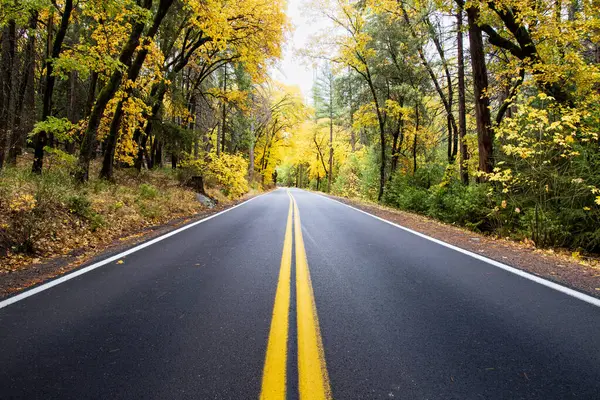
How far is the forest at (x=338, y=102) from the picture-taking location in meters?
6.83

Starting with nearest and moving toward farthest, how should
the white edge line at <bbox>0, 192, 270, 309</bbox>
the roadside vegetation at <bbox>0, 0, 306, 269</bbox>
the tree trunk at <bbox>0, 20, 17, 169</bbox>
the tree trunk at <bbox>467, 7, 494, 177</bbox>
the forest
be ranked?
the white edge line at <bbox>0, 192, 270, 309</bbox> → the roadside vegetation at <bbox>0, 0, 306, 269</bbox> → the forest → the tree trunk at <bbox>0, 20, 17, 169</bbox> → the tree trunk at <bbox>467, 7, 494, 177</bbox>

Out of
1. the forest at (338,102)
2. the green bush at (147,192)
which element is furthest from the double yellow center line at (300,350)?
the green bush at (147,192)

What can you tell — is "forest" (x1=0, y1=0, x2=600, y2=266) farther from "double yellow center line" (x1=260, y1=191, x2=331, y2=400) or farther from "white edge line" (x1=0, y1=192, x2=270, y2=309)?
"double yellow center line" (x1=260, y1=191, x2=331, y2=400)

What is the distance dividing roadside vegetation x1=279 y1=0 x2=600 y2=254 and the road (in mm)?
4087

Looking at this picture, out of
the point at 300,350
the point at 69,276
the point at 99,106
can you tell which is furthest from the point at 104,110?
the point at 300,350

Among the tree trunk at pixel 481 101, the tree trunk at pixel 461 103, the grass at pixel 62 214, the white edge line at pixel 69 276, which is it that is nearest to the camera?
the white edge line at pixel 69 276

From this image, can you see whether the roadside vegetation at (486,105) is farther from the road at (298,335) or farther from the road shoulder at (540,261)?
the road at (298,335)

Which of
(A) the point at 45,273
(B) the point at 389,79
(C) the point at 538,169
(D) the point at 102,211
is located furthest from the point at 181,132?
(C) the point at 538,169

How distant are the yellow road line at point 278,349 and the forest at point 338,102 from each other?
4.71 meters

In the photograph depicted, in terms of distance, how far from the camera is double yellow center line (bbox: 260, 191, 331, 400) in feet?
6.35

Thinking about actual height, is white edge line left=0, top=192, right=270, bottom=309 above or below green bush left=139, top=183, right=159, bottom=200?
below

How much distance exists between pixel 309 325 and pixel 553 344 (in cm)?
204

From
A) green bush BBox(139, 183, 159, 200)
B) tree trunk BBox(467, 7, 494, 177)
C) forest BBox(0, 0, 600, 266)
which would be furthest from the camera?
green bush BBox(139, 183, 159, 200)

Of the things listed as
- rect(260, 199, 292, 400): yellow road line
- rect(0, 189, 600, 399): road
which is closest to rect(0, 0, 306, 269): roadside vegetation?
rect(0, 189, 600, 399): road
